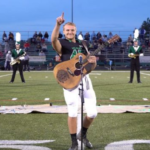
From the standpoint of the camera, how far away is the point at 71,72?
639 centimetres

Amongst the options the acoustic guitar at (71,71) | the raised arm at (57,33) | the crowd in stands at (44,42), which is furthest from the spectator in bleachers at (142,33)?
the acoustic guitar at (71,71)

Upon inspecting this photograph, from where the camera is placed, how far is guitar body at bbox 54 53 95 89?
6.34 metres

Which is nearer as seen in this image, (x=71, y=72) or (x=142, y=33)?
(x=71, y=72)

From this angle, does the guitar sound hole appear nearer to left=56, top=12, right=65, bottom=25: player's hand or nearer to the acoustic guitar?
the acoustic guitar

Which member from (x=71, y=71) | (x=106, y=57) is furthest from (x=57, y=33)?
(x=106, y=57)

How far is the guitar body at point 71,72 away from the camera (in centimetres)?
634

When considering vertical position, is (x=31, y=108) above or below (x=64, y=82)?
below

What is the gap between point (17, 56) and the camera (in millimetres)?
23938

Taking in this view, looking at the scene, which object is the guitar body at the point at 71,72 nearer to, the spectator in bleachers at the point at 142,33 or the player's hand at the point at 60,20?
→ the player's hand at the point at 60,20

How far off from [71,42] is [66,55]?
0.64 feet

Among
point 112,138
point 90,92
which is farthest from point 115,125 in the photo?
point 90,92

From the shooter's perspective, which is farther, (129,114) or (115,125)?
(129,114)

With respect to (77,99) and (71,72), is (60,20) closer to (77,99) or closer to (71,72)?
(71,72)

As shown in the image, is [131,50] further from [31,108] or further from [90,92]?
[90,92]
